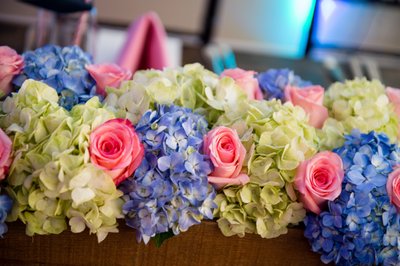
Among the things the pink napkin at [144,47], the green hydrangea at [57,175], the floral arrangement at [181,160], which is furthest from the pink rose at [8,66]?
the pink napkin at [144,47]

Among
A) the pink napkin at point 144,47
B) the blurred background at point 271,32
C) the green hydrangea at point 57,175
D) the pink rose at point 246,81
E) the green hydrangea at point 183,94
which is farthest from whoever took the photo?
the blurred background at point 271,32

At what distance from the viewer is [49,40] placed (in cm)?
170

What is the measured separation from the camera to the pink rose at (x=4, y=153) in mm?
788

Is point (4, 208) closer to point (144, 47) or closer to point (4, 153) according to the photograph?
point (4, 153)

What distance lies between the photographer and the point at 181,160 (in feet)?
2.63

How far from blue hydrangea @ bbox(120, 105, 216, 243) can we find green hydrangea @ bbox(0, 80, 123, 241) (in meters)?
0.04

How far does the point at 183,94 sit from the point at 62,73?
0.21m

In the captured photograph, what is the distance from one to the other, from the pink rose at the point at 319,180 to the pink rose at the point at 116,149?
26 centimetres

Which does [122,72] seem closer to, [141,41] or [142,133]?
[142,133]

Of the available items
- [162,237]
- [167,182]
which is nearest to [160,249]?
[162,237]

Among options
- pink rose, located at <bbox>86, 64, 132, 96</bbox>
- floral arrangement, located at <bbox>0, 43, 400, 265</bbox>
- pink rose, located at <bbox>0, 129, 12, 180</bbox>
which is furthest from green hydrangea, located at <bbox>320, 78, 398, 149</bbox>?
pink rose, located at <bbox>0, 129, 12, 180</bbox>

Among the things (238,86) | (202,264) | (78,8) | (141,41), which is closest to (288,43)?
(141,41)

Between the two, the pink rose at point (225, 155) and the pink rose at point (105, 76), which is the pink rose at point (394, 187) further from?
the pink rose at point (105, 76)

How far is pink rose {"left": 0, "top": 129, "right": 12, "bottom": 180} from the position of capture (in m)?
0.79
